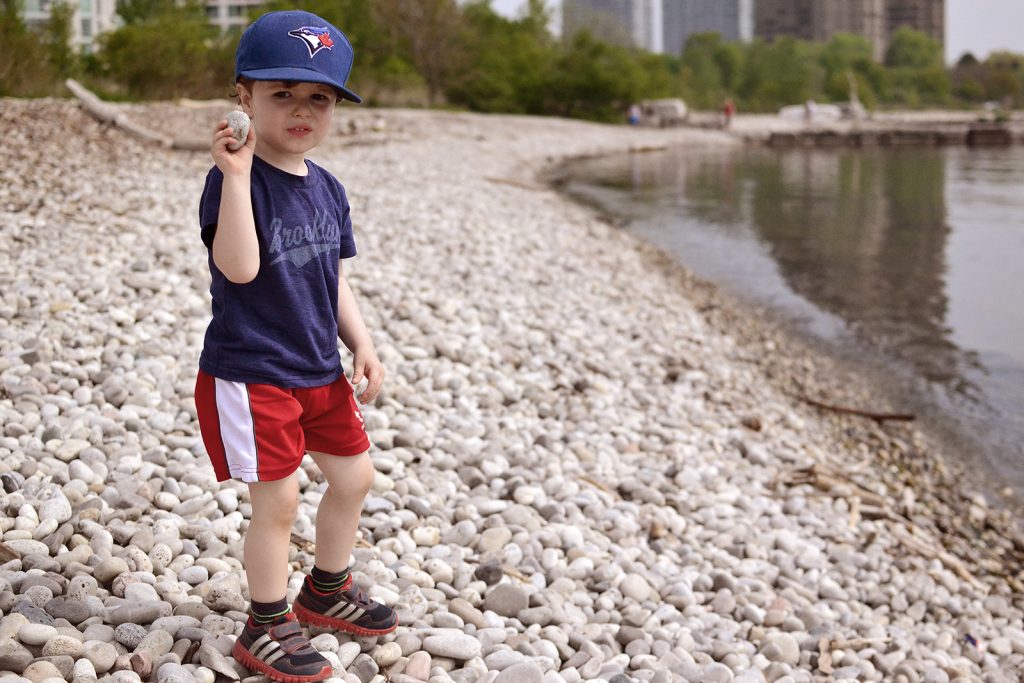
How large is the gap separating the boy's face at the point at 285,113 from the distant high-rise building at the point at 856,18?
158672 mm

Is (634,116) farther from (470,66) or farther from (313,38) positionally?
(313,38)

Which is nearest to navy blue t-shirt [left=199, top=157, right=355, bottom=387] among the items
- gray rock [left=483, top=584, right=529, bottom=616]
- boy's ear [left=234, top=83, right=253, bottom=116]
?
boy's ear [left=234, top=83, right=253, bottom=116]

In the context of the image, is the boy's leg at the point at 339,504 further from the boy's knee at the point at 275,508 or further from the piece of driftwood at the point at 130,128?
the piece of driftwood at the point at 130,128

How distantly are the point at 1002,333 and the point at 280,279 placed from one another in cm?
939

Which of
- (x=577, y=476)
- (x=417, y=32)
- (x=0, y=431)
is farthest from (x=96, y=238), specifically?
(x=417, y=32)

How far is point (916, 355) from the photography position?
8.85 m

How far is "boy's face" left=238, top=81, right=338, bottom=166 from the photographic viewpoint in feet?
7.19

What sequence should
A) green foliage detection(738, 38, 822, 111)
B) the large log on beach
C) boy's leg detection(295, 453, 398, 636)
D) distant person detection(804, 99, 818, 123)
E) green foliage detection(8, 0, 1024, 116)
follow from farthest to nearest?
1. green foliage detection(738, 38, 822, 111)
2. distant person detection(804, 99, 818, 123)
3. the large log on beach
4. green foliage detection(8, 0, 1024, 116)
5. boy's leg detection(295, 453, 398, 636)

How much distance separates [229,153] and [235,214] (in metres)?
0.13

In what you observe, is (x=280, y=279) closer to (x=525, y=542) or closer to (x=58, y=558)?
(x=58, y=558)

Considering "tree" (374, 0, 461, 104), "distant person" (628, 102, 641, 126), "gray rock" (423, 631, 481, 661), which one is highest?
"tree" (374, 0, 461, 104)

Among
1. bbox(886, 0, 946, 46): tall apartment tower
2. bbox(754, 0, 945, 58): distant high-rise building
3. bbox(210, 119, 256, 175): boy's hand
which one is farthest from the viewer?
bbox(886, 0, 946, 46): tall apartment tower

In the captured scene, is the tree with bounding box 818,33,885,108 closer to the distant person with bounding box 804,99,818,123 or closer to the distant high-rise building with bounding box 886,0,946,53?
the distant person with bounding box 804,99,818,123

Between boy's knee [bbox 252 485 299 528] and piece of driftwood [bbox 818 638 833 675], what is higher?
boy's knee [bbox 252 485 299 528]
